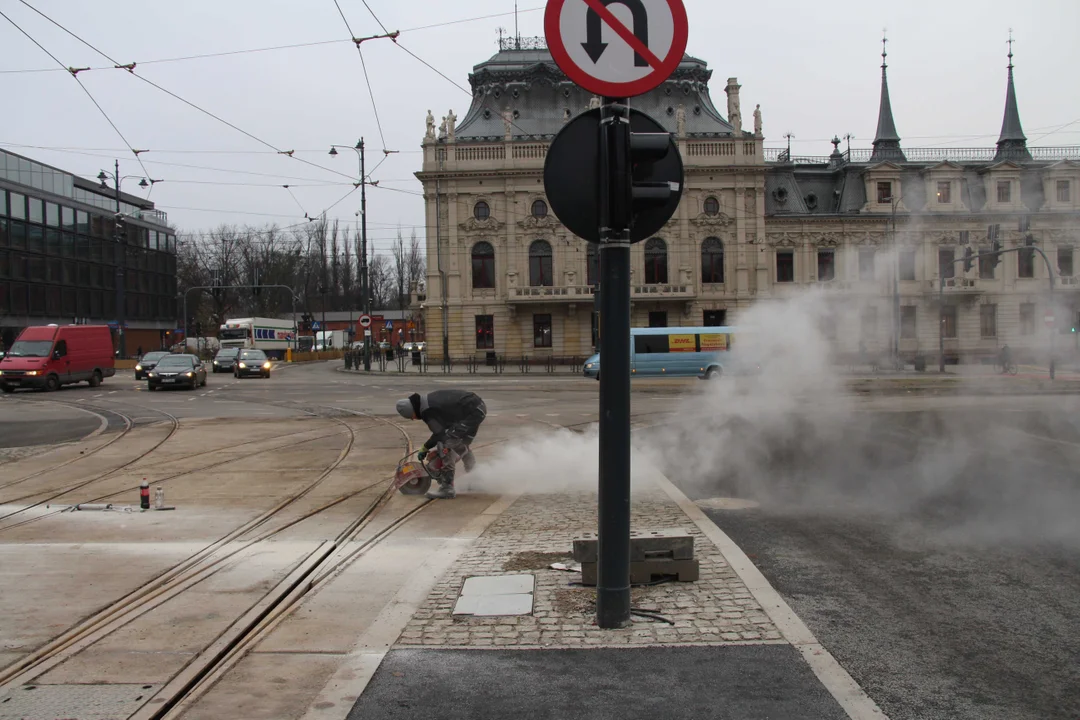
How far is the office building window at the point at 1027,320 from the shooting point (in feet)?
80.6

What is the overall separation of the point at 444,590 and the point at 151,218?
82.9 metres

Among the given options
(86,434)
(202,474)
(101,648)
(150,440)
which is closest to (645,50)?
(101,648)

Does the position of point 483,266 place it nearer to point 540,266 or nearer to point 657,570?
point 540,266

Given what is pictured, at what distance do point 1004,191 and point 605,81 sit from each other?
28.7 m

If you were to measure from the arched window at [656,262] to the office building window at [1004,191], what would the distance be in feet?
92.9

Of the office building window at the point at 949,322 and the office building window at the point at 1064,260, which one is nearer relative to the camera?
the office building window at the point at 1064,260

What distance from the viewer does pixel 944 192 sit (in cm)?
3269

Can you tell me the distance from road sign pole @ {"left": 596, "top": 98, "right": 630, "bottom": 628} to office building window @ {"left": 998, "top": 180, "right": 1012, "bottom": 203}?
26.7 m

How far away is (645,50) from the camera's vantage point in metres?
4.63

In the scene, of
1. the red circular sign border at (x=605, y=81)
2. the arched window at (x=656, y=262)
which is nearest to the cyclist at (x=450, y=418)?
the red circular sign border at (x=605, y=81)

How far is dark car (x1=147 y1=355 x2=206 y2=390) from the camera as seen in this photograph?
99.4ft

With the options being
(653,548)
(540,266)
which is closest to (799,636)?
(653,548)

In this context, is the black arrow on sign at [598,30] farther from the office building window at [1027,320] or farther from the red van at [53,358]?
the red van at [53,358]

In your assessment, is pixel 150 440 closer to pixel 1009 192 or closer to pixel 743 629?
pixel 743 629
